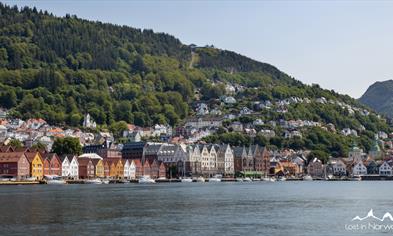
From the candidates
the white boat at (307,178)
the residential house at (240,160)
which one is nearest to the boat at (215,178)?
the residential house at (240,160)

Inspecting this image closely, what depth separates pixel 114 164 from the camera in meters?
121

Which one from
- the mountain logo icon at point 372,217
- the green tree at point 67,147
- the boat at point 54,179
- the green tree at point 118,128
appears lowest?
the mountain logo icon at point 372,217

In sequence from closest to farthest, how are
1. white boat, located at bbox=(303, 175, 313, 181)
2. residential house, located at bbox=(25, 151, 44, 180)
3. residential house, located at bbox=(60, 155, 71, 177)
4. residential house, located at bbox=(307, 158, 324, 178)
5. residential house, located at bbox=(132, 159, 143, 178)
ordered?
1. residential house, located at bbox=(25, 151, 44, 180)
2. residential house, located at bbox=(60, 155, 71, 177)
3. residential house, located at bbox=(132, 159, 143, 178)
4. white boat, located at bbox=(303, 175, 313, 181)
5. residential house, located at bbox=(307, 158, 324, 178)

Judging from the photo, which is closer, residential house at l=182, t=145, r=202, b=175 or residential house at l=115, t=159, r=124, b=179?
residential house at l=115, t=159, r=124, b=179

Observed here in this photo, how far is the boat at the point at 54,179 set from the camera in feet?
323

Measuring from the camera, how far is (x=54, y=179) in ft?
335

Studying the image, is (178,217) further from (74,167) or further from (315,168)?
(315,168)

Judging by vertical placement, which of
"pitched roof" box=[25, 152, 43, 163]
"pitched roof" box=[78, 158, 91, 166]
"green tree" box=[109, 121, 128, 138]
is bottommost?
"pitched roof" box=[78, 158, 91, 166]

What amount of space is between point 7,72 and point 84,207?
15960cm

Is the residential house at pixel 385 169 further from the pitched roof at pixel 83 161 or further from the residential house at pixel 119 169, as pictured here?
the pitched roof at pixel 83 161

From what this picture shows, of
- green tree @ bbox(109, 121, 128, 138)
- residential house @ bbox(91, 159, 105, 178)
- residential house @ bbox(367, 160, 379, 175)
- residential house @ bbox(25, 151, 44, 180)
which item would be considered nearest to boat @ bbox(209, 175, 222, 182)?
residential house @ bbox(91, 159, 105, 178)

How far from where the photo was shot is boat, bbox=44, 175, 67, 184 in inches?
3880

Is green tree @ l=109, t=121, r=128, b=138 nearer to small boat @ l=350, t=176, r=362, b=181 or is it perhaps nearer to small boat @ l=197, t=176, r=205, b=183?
small boat @ l=197, t=176, r=205, b=183

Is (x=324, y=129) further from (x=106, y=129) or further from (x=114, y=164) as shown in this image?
(x=114, y=164)
